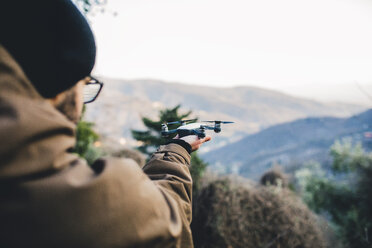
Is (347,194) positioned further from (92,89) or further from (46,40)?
(46,40)

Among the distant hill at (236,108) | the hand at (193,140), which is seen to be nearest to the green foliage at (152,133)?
the hand at (193,140)

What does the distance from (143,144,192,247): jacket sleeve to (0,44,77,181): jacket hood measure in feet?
1.55

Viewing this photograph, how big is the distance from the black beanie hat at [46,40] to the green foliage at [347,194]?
10.4m

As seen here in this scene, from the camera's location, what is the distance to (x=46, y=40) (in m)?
0.78

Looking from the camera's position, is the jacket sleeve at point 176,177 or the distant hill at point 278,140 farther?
the distant hill at point 278,140

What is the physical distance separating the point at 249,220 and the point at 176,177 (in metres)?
5.14

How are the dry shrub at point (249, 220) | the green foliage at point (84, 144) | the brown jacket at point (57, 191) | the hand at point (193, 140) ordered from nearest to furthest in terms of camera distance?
the brown jacket at point (57, 191) → the hand at point (193, 140) → the dry shrub at point (249, 220) → the green foliage at point (84, 144)

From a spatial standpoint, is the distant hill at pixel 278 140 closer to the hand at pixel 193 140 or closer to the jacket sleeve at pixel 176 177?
the hand at pixel 193 140

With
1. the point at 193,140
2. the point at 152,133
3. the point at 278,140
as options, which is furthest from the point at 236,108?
the point at 193,140

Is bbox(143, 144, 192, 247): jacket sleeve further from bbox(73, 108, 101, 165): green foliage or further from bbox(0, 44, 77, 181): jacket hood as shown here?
bbox(73, 108, 101, 165): green foliage

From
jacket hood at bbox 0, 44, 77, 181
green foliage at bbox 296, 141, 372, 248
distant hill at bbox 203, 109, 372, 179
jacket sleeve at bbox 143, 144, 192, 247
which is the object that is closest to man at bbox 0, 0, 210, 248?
jacket hood at bbox 0, 44, 77, 181

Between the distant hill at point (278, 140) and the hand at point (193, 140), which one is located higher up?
the hand at point (193, 140)

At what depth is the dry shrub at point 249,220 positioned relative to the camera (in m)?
5.10

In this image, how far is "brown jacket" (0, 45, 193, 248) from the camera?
0.58 metres
